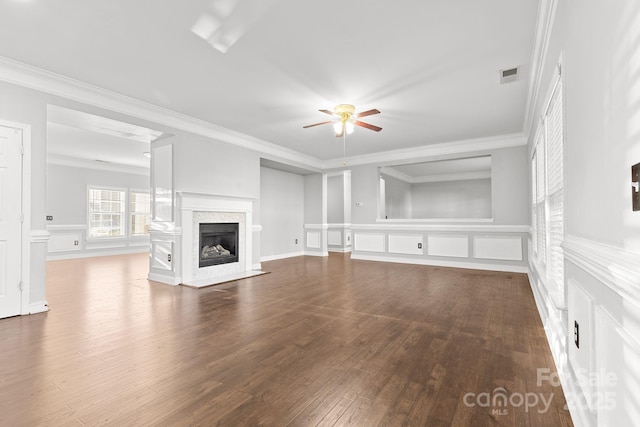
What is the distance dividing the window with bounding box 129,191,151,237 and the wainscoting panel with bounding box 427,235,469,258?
860 centimetres

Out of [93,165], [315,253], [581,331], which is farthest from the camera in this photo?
[315,253]

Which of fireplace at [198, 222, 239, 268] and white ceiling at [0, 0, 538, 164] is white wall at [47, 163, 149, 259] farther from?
white ceiling at [0, 0, 538, 164]

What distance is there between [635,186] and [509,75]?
3308 mm

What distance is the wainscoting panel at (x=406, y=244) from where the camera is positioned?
712 centimetres

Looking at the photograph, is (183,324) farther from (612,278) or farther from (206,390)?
(612,278)

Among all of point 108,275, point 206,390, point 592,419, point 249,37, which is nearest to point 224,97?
point 249,37

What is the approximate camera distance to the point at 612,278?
1.00 meters

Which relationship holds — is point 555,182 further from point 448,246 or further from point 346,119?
point 448,246

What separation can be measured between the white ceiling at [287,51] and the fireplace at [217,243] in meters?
2.02

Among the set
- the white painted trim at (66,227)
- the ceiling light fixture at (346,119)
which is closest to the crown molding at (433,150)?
the ceiling light fixture at (346,119)

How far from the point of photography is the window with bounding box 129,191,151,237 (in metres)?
9.81

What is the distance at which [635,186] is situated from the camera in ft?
2.86

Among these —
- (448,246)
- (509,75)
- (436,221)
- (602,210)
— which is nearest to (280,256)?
(436,221)

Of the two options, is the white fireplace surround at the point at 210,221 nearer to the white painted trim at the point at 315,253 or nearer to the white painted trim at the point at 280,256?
the white painted trim at the point at 280,256
